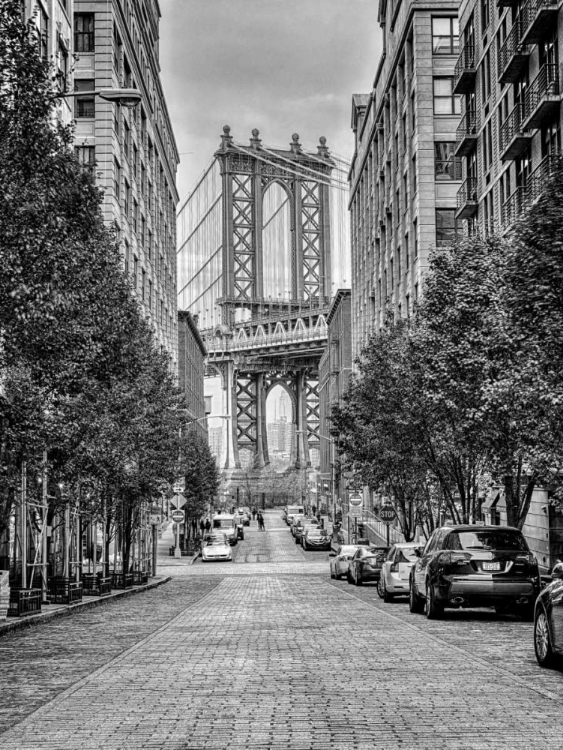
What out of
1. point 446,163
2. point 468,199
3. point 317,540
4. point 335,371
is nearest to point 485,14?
point 468,199

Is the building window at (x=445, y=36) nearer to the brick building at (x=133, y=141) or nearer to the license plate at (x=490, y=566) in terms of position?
the brick building at (x=133, y=141)

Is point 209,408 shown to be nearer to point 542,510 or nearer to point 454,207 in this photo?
point 454,207

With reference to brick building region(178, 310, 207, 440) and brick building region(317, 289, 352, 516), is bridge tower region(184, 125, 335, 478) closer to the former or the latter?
brick building region(317, 289, 352, 516)

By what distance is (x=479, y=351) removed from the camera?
26.4 meters

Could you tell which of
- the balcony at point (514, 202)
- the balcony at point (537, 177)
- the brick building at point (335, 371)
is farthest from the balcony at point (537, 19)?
the brick building at point (335, 371)

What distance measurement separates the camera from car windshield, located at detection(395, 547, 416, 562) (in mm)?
25109

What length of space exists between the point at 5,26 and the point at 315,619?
35.1ft

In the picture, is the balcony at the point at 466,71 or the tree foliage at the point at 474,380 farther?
the balcony at the point at 466,71

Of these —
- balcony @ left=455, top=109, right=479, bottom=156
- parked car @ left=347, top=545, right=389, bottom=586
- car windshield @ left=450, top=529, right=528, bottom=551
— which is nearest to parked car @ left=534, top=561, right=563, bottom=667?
car windshield @ left=450, top=529, right=528, bottom=551

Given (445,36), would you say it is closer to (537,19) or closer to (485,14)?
(485,14)

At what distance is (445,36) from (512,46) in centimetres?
2261

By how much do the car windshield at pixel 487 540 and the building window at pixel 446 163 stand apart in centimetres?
4287

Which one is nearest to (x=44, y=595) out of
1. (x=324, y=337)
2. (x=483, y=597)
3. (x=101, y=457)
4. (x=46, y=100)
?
(x=101, y=457)

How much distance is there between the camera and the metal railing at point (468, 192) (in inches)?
1909
